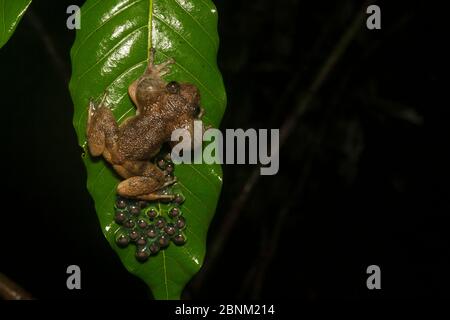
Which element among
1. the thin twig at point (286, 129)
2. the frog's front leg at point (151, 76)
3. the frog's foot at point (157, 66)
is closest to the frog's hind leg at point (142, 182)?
the frog's front leg at point (151, 76)

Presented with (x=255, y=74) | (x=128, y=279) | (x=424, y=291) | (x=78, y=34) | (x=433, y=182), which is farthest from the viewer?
(x=255, y=74)

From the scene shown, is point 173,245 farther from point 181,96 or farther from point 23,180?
point 23,180

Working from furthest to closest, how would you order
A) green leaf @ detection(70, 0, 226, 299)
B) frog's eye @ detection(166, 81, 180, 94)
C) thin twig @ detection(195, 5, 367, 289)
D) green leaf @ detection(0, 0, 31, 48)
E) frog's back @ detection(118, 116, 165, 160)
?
thin twig @ detection(195, 5, 367, 289), frog's back @ detection(118, 116, 165, 160), frog's eye @ detection(166, 81, 180, 94), green leaf @ detection(70, 0, 226, 299), green leaf @ detection(0, 0, 31, 48)

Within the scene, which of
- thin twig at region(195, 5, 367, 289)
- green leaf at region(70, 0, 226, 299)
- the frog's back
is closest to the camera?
green leaf at region(70, 0, 226, 299)

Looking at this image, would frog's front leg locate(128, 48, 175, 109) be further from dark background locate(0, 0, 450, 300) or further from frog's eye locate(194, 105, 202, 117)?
dark background locate(0, 0, 450, 300)

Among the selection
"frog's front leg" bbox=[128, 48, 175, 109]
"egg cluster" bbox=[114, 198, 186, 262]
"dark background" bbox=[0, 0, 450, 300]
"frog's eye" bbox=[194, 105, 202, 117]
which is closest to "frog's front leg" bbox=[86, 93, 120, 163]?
"frog's front leg" bbox=[128, 48, 175, 109]

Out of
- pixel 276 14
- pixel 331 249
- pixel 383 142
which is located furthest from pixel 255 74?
pixel 331 249

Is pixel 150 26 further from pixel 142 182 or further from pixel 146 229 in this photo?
pixel 146 229

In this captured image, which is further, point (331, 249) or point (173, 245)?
point (331, 249)
